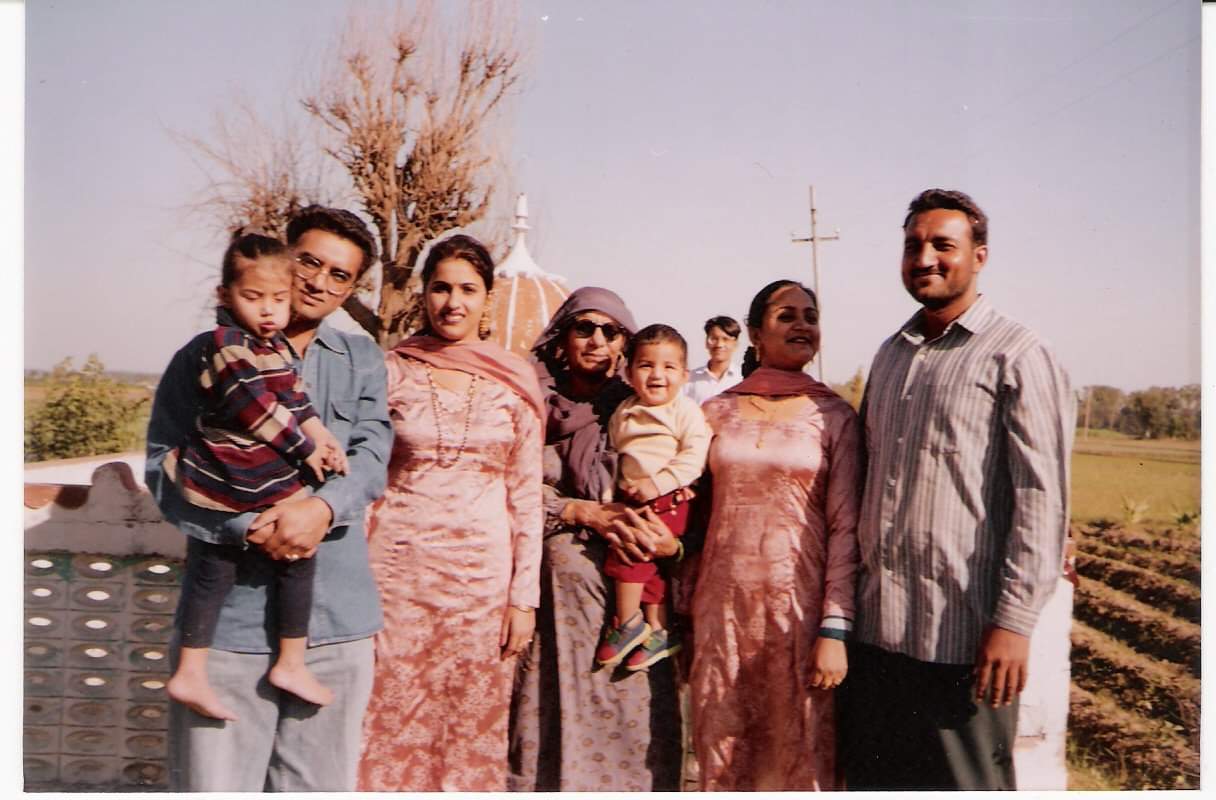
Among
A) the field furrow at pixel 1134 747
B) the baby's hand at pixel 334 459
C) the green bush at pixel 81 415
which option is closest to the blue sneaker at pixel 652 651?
the baby's hand at pixel 334 459

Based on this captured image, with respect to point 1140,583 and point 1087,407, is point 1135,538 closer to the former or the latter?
point 1140,583

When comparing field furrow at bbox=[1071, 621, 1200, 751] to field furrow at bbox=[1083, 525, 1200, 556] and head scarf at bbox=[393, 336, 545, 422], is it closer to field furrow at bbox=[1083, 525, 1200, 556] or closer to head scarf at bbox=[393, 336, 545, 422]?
field furrow at bbox=[1083, 525, 1200, 556]

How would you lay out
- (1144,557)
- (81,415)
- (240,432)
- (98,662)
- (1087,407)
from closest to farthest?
1. (240,432)
2. (98,662)
3. (81,415)
4. (1087,407)
5. (1144,557)

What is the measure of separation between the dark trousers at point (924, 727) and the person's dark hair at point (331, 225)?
1.94 meters

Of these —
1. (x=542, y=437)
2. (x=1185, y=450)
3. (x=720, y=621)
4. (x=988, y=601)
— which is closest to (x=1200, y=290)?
(x=1185, y=450)

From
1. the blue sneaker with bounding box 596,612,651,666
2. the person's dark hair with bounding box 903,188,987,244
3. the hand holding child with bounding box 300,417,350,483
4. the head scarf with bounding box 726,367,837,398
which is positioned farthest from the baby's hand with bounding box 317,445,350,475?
the person's dark hair with bounding box 903,188,987,244

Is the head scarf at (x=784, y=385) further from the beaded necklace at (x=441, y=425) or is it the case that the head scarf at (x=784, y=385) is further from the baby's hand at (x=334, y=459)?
the baby's hand at (x=334, y=459)

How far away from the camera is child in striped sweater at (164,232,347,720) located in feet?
8.53

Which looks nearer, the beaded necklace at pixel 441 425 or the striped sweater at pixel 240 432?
the striped sweater at pixel 240 432

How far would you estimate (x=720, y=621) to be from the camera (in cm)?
306

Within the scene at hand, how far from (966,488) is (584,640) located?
4.14ft

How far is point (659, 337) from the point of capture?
9.96 ft

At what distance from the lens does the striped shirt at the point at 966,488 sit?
8.73ft

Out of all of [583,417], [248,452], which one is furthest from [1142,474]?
[248,452]
